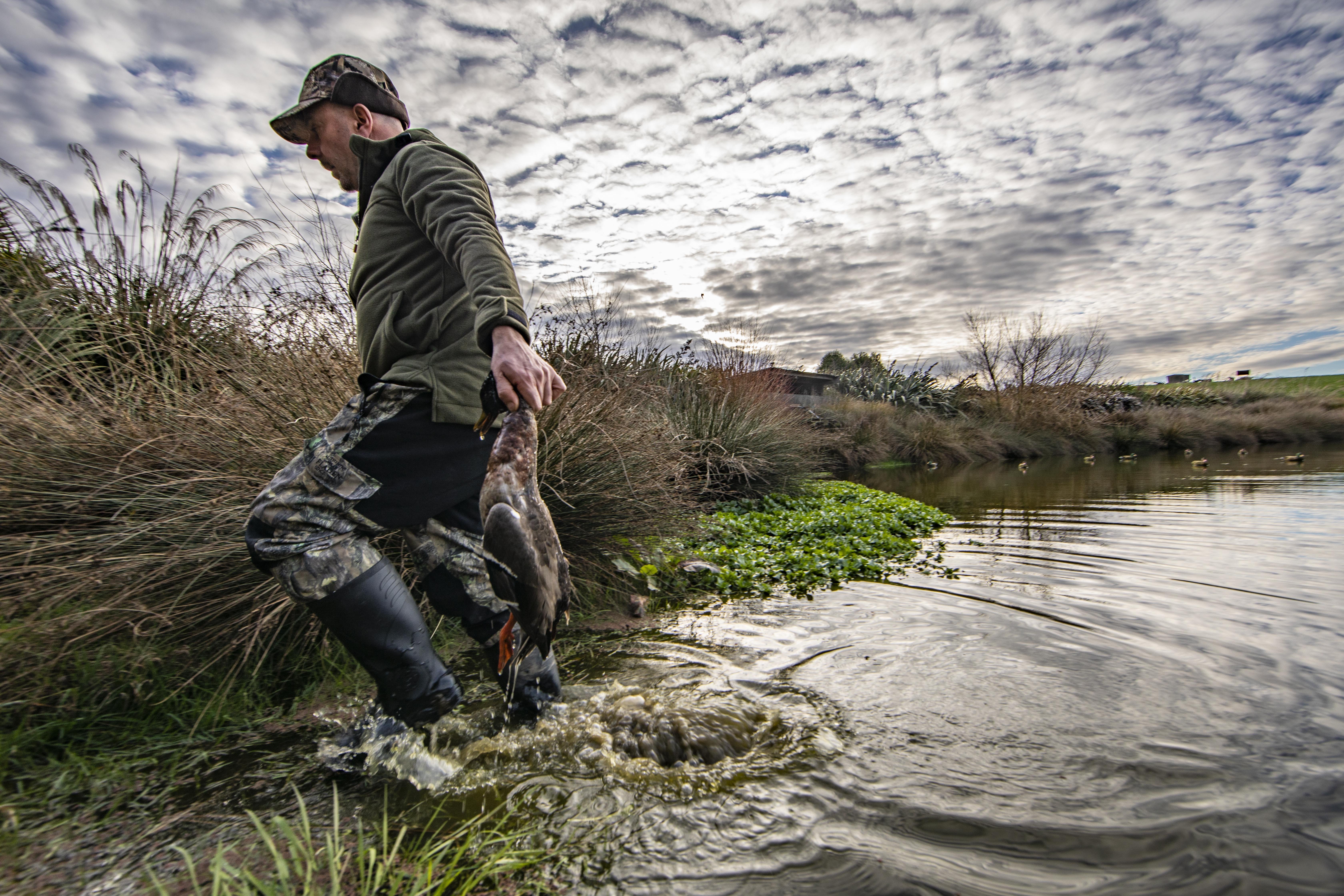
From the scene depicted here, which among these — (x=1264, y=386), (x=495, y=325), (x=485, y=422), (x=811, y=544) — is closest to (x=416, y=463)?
(x=485, y=422)

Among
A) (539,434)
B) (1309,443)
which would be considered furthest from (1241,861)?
(1309,443)

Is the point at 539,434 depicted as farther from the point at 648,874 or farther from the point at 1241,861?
the point at 1241,861

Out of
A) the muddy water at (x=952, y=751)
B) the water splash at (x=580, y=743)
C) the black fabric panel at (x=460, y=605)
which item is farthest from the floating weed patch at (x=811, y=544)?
the black fabric panel at (x=460, y=605)

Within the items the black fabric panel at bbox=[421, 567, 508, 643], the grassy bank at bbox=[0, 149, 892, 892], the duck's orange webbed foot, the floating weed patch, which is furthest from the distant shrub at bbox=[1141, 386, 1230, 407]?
the duck's orange webbed foot

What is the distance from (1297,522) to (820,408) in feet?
39.6

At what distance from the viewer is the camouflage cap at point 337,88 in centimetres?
199

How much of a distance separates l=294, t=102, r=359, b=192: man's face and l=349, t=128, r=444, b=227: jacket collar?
2.9 inches

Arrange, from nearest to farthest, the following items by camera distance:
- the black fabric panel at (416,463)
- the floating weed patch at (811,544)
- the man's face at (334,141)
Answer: the black fabric panel at (416,463) < the man's face at (334,141) < the floating weed patch at (811,544)

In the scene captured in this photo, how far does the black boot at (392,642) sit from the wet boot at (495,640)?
0.19m

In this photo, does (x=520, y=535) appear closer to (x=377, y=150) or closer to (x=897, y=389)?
(x=377, y=150)

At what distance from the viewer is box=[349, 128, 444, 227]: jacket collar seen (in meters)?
1.93

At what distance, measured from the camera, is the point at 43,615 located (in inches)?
91.4

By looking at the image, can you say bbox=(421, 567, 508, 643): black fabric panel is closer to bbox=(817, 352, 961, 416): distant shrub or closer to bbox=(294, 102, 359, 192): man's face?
bbox=(294, 102, 359, 192): man's face

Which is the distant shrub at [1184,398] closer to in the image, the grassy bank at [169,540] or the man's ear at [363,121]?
the grassy bank at [169,540]
